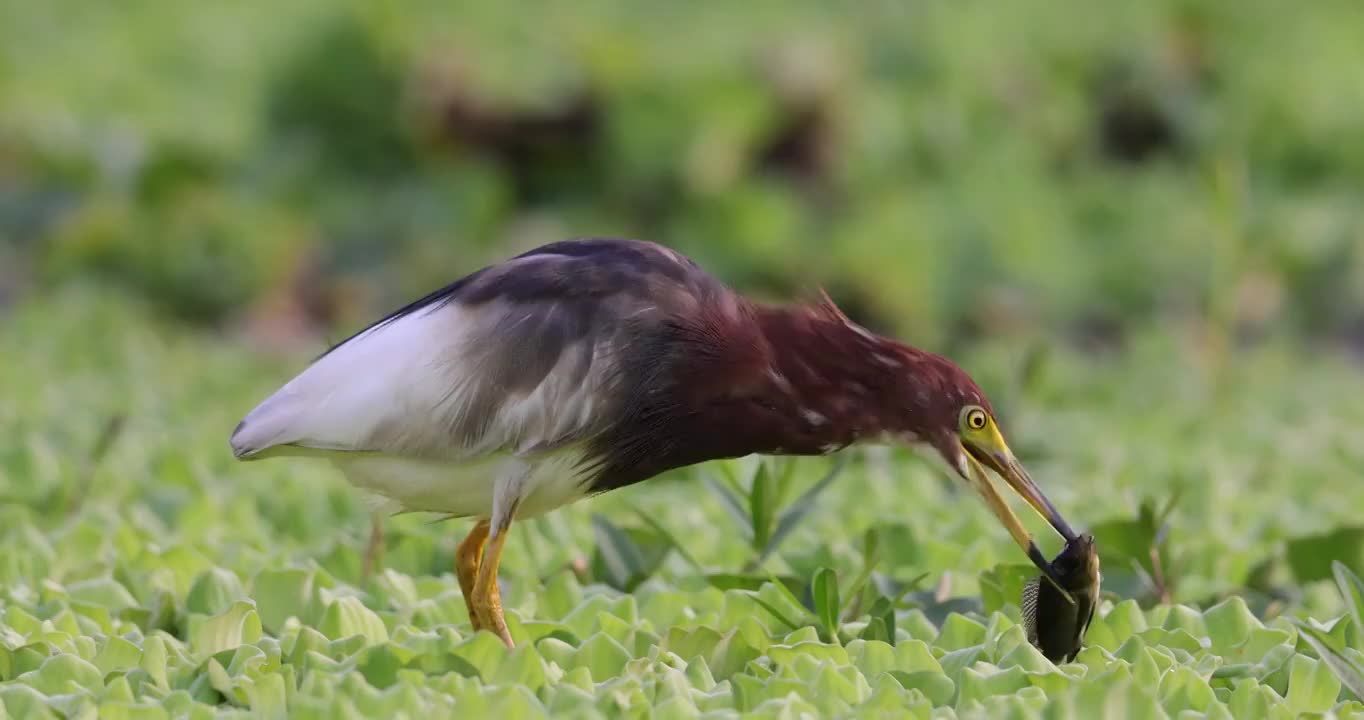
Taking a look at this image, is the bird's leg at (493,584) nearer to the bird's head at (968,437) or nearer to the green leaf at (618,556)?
the green leaf at (618,556)

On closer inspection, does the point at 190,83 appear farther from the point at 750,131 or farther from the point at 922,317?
the point at 922,317

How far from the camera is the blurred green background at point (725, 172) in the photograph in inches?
298

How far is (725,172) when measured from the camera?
802 centimetres

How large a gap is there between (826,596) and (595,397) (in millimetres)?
474

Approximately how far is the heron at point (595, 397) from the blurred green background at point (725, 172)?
3518 millimetres

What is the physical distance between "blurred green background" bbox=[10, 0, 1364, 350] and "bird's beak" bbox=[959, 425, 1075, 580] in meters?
3.41

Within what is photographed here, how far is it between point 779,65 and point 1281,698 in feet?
18.4

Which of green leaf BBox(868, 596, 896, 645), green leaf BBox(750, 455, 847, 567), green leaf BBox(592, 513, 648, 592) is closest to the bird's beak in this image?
green leaf BBox(868, 596, 896, 645)

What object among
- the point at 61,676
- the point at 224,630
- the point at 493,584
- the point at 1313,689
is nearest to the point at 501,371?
the point at 493,584

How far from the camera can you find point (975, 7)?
10.3 metres

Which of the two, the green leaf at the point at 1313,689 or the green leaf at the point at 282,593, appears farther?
the green leaf at the point at 282,593

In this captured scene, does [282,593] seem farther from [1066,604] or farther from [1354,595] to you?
[1354,595]

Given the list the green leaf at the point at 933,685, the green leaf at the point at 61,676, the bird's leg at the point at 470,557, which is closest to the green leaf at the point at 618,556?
the bird's leg at the point at 470,557

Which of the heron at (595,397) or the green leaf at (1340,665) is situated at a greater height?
the heron at (595,397)
